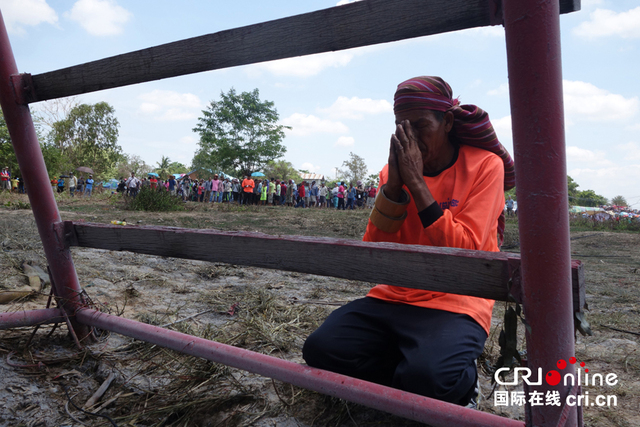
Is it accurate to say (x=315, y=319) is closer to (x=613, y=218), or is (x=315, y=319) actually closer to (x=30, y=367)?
(x=30, y=367)

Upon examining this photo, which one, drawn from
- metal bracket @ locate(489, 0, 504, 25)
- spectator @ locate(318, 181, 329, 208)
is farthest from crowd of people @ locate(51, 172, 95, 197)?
metal bracket @ locate(489, 0, 504, 25)

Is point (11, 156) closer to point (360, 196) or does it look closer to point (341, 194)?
point (341, 194)

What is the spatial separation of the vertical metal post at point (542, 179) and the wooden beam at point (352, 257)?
0.27ft

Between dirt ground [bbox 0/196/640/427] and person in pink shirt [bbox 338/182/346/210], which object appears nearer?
dirt ground [bbox 0/196/640/427]

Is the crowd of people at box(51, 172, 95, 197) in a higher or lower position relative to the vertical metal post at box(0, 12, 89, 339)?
higher

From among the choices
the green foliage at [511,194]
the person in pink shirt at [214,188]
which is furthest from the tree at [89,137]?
the green foliage at [511,194]

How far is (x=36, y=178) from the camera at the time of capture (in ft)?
6.40

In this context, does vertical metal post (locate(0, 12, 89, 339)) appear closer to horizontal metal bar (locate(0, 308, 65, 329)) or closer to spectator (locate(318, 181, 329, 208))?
horizontal metal bar (locate(0, 308, 65, 329))

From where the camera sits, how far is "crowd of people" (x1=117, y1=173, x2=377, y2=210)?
72.4ft

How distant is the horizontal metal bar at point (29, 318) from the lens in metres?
1.94

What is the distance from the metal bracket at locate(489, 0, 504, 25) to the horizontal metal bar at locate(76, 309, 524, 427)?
3.23ft

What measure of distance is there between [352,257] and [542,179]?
1.75 feet

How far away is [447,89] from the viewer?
1.63 meters

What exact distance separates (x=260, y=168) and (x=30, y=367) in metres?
32.6
